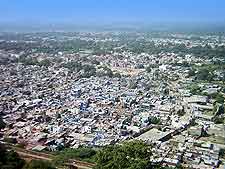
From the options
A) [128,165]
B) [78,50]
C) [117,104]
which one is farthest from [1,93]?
[78,50]

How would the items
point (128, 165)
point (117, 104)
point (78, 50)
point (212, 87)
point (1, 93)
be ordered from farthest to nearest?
point (78, 50)
point (212, 87)
point (1, 93)
point (117, 104)
point (128, 165)

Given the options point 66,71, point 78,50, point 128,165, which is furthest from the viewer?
point 78,50

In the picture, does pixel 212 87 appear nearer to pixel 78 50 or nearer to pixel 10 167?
pixel 10 167

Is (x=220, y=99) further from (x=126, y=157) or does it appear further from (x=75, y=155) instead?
(x=126, y=157)

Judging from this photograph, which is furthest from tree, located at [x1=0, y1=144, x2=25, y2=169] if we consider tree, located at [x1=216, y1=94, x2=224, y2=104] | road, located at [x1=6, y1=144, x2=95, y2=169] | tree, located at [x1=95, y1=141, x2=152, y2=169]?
tree, located at [x1=216, y1=94, x2=224, y2=104]

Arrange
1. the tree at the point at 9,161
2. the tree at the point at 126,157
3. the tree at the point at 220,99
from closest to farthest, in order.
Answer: the tree at the point at 126,157 → the tree at the point at 9,161 → the tree at the point at 220,99

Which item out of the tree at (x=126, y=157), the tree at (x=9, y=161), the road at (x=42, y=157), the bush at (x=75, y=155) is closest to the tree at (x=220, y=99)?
the bush at (x=75, y=155)

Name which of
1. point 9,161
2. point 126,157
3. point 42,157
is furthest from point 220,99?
point 126,157

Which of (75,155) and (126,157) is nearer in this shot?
(126,157)

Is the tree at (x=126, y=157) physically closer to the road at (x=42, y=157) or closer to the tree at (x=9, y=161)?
→ the tree at (x=9, y=161)
